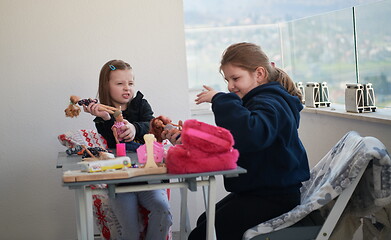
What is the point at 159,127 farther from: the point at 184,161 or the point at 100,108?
the point at 184,161

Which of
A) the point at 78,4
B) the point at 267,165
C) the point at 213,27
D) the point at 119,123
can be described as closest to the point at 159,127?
the point at 119,123

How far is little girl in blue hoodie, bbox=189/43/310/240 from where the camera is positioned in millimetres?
1950

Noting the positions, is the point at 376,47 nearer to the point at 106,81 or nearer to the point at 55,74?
A: the point at 106,81

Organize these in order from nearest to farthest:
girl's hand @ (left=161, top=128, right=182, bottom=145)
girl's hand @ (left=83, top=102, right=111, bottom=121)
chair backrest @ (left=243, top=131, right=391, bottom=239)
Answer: chair backrest @ (left=243, top=131, right=391, bottom=239)
girl's hand @ (left=161, top=128, right=182, bottom=145)
girl's hand @ (left=83, top=102, right=111, bottom=121)

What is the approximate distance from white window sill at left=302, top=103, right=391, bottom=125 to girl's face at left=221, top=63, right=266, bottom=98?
0.62m

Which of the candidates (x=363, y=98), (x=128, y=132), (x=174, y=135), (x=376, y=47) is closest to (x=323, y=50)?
(x=376, y=47)

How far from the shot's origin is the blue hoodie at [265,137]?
193cm

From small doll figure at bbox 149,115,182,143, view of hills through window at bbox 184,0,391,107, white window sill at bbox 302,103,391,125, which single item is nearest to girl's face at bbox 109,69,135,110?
small doll figure at bbox 149,115,182,143

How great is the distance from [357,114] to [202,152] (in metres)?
1.28

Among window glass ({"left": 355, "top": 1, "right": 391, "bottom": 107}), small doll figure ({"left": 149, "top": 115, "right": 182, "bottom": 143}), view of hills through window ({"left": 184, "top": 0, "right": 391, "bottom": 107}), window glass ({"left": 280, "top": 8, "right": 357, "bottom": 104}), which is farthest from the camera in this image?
window glass ({"left": 280, "top": 8, "right": 357, "bottom": 104})

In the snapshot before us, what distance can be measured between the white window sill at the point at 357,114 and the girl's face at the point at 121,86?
1067mm

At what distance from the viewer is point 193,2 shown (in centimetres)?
439

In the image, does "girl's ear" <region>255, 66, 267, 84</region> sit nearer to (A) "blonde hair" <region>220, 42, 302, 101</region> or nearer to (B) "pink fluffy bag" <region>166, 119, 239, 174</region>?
(A) "blonde hair" <region>220, 42, 302, 101</region>

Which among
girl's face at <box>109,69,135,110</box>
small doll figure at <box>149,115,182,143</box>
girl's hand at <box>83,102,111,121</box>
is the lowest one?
small doll figure at <box>149,115,182,143</box>
